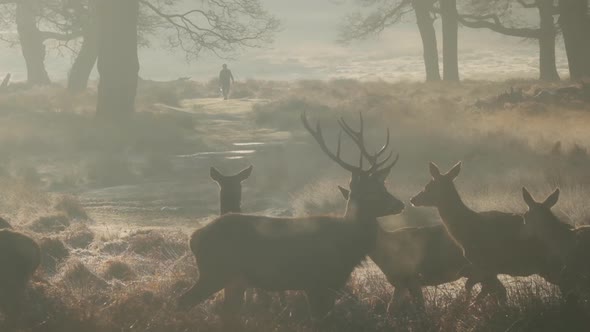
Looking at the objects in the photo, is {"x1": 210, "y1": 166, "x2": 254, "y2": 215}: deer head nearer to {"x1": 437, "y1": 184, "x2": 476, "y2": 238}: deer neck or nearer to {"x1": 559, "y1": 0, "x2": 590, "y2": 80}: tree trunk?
{"x1": 437, "y1": 184, "x2": 476, "y2": 238}: deer neck

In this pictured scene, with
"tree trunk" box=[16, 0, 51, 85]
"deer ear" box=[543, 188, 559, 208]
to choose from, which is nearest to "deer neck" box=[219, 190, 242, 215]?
"deer ear" box=[543, 188, 559, 208]

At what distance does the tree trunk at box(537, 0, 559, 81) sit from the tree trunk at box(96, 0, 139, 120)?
17.3m

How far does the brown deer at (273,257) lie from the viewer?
8633mm

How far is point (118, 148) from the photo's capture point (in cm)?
2344

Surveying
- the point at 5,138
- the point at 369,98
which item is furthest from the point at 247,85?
the point at 5,138

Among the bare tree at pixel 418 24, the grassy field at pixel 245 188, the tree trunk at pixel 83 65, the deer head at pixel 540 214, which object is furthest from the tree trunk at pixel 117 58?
the deer head at pixel 540 214

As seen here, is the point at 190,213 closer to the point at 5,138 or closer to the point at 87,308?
the point at 87,308

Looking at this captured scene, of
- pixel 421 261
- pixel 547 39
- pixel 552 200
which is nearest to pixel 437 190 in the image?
pixel 421 261

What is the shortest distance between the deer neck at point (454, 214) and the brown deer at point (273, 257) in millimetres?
1131

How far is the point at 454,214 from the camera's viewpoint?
9766mm

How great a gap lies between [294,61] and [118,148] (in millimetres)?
77960

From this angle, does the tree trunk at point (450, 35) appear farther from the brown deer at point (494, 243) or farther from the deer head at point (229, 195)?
the brown deer at point (494, 243)

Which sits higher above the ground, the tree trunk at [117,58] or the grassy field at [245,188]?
the tree trunk at [117,58]

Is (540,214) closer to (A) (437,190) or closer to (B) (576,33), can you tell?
(A) (437,190)
